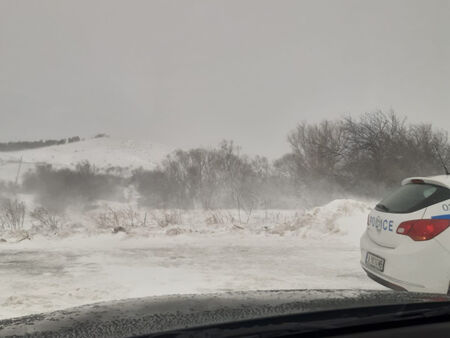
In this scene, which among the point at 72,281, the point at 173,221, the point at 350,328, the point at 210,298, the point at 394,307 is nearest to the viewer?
the point at 350,328

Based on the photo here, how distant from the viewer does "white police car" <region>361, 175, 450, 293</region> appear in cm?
362

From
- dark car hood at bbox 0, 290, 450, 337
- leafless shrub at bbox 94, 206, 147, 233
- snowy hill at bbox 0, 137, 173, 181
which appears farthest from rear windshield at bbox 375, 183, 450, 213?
snowy hill at bbox 0, 137, 173, 181

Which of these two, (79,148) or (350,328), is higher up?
(79,148)

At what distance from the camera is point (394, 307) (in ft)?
5.79

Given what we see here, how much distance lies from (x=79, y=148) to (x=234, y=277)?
70.1 metres

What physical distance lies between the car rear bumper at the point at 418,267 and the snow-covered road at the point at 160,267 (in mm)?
1765

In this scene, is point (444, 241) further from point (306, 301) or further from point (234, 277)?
point (234, 277)

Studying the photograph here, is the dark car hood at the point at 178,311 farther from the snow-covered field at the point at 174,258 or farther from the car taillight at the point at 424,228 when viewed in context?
the snow-covered field at the point at 174,258

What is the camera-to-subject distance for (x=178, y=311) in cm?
187

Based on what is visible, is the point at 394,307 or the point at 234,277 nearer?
the point at 394,307

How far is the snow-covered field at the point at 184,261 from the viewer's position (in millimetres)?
5555

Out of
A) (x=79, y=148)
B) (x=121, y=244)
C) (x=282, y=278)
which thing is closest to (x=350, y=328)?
(x=282, y=278)

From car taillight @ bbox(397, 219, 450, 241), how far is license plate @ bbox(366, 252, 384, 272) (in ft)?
1.43

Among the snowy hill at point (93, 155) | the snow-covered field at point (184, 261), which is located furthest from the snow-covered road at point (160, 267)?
the snowy hill at point (93, 155)
